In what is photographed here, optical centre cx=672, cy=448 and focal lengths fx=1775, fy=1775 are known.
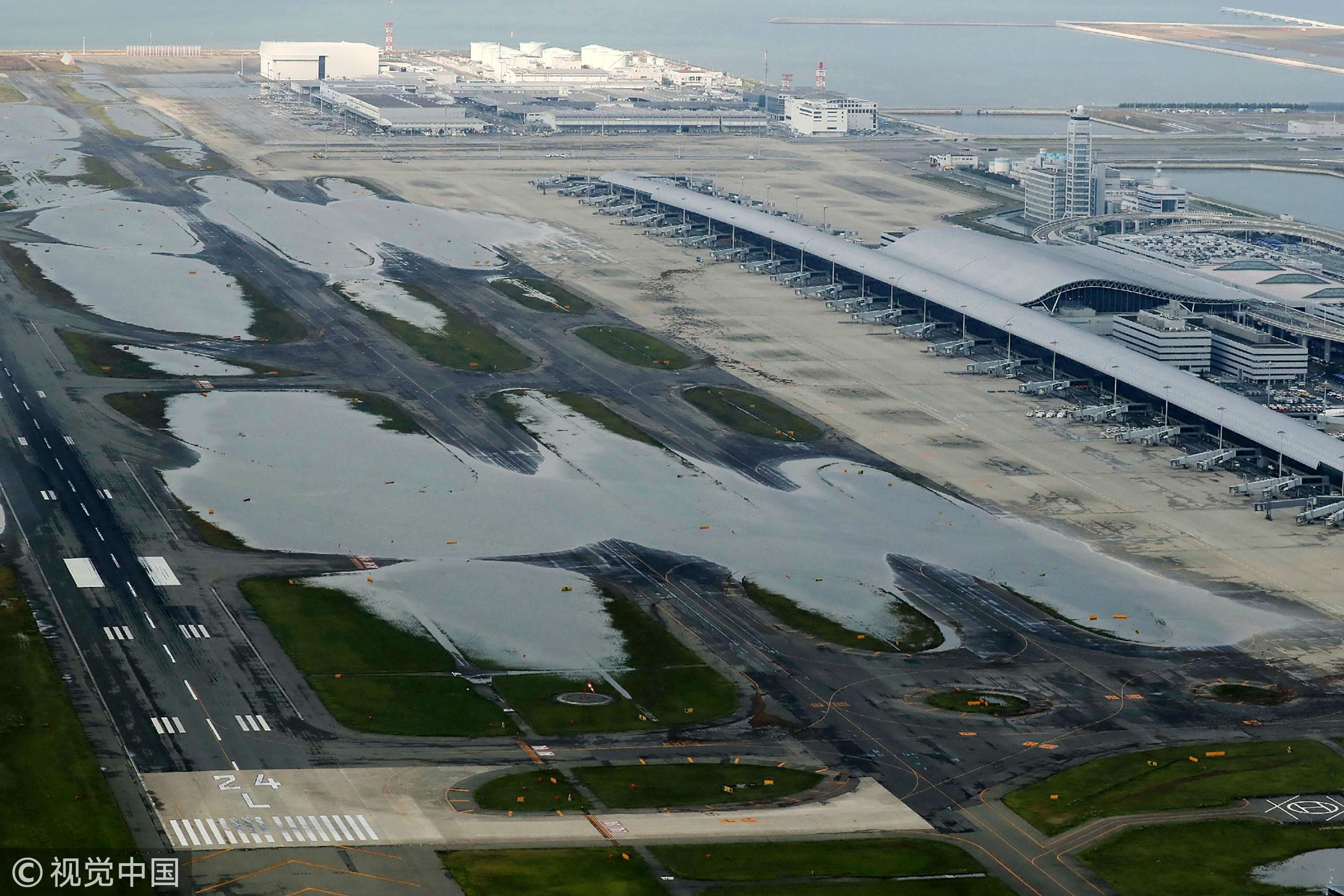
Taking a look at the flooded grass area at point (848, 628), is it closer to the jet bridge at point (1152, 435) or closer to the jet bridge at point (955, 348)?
the jet bridge at point (1152, 435)

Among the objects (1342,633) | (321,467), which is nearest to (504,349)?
(321,467)

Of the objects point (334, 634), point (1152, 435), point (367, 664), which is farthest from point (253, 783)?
point (1152, 435)

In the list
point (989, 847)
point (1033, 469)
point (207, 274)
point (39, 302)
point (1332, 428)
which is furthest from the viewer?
point (207, 274)

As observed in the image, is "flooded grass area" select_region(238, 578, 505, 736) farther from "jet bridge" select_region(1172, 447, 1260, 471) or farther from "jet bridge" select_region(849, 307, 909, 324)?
"jet bridge" select_region(849, 307, 909, 324)

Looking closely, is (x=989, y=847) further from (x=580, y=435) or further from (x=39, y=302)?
(x=39, y=302)

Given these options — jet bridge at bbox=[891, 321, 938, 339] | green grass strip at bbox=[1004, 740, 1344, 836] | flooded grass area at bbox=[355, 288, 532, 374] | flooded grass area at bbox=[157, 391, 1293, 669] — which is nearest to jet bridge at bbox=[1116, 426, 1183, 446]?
flooded grass area at bbox=[157, 391, 1293, 669]

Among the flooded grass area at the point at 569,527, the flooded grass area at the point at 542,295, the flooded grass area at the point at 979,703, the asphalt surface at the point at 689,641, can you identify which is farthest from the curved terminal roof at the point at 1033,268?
the flooded grass area at the point at 979,703
